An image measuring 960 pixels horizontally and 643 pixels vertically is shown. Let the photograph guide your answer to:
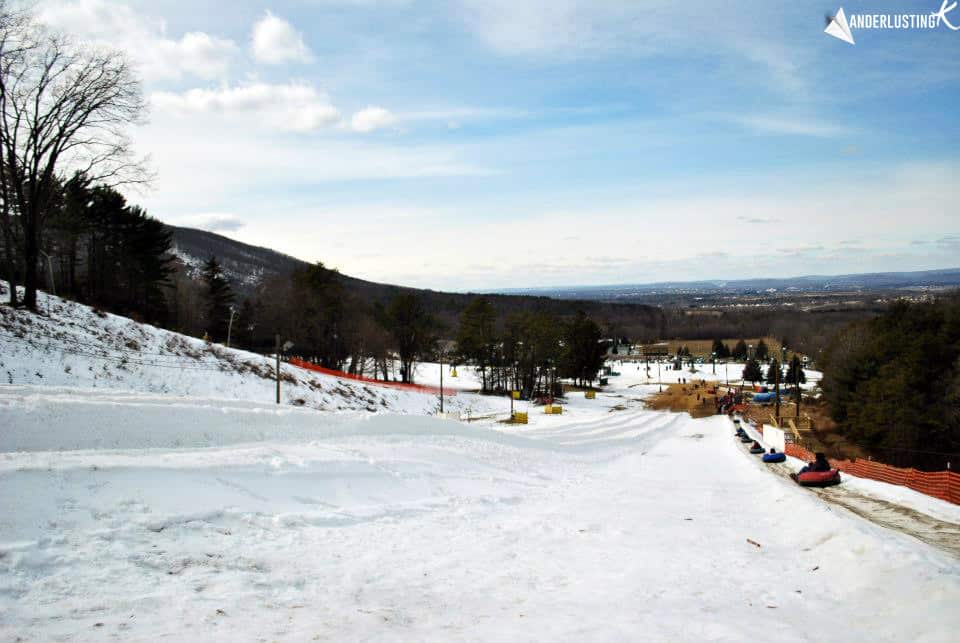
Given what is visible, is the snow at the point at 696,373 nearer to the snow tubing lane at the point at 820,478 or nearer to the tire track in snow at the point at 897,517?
the snow tubing lane at the point at 820,478

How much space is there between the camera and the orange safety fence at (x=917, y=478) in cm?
1695

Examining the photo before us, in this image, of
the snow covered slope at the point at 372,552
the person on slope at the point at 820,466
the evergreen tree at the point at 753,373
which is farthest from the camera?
the evergreen tree at the point at 753,373

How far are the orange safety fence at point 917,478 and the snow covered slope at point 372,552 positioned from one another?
5.63 metres

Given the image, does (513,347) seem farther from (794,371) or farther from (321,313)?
(794,371)

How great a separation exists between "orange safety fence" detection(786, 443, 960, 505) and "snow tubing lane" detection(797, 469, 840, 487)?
197 centimetres

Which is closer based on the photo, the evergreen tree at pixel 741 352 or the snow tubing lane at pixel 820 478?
the snow tubing lane at pixel 820 478

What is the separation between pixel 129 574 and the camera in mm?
6438

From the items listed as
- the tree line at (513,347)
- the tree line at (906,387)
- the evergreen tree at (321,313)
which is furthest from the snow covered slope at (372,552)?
the tree line at (513,347)

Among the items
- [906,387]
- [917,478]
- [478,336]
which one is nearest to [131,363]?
[917,478]

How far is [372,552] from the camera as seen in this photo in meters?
8.52

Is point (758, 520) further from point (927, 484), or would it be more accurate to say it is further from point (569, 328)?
point (569, 328)

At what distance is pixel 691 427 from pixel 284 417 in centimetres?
4419

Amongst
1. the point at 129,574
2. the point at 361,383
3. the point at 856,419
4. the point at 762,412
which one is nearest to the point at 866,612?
the point at 129,574

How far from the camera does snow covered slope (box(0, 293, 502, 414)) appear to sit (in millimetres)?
21984
